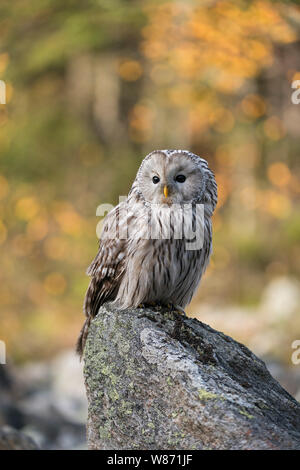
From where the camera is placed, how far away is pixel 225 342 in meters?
3.92

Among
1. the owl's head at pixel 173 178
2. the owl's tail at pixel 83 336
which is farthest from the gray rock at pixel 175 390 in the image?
the owl's head at pixel 173 178

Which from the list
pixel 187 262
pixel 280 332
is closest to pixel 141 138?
pixel 280 332

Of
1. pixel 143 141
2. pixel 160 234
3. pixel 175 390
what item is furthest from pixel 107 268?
pixel 143 141

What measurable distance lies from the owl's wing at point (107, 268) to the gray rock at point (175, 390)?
385 mm

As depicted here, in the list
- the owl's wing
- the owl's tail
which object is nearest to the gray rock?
the owl's wing

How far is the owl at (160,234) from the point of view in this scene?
3971 millimetres

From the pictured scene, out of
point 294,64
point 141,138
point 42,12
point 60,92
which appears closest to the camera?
point 294,64

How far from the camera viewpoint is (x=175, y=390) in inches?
127

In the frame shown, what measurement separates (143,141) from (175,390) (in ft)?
38.3

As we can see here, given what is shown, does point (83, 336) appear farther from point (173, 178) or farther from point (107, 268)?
point (173, 178)

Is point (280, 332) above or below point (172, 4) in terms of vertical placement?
below

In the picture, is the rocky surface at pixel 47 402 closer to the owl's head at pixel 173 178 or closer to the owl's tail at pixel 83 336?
the owl's tail at pixel 83 336

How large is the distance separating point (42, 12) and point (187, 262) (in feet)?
35.3

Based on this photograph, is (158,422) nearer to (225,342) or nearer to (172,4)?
(225,342)
